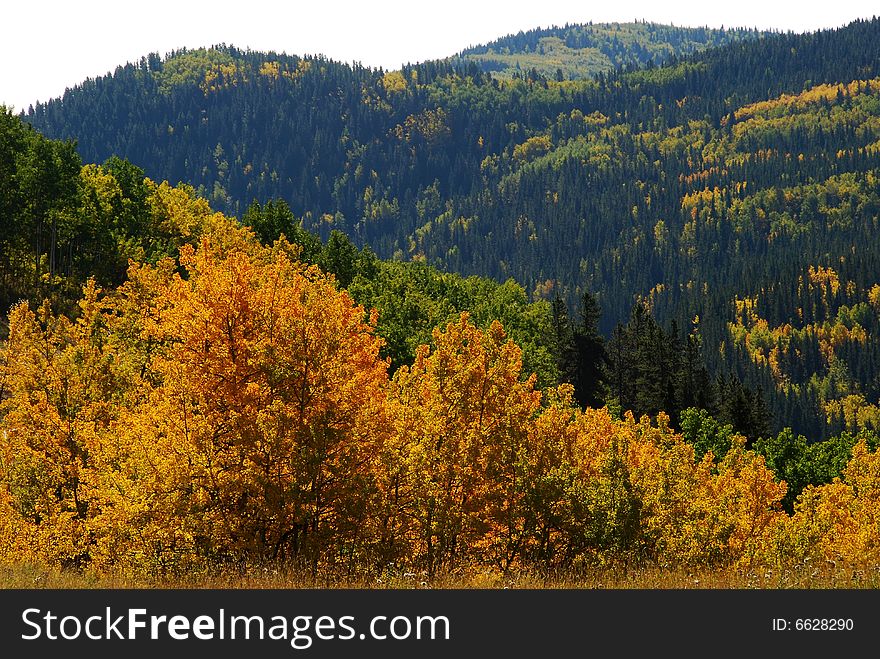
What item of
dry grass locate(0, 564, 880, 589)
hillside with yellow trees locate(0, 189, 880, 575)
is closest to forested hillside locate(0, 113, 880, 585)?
hillside with yellow trees locate(0, 189, 880, 575)

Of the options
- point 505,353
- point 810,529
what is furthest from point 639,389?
point 505,353

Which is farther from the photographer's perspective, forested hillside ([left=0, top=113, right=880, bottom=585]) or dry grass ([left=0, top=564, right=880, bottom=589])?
forested hillside ([left=0, top=113, right=880, bottom=585])

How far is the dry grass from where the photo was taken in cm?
2120

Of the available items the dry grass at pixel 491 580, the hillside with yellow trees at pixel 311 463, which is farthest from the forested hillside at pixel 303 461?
the dry grass at pixel 491 580

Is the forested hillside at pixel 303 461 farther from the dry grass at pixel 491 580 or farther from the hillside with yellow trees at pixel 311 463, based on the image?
the dry grass at pixel 491 580

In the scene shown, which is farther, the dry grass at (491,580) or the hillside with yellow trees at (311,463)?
the hillside with yellow trees at (311,463)

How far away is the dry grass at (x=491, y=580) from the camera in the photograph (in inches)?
835

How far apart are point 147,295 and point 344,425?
→ 23866 millimetres

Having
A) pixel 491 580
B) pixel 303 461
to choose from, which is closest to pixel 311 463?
pixel 303 461

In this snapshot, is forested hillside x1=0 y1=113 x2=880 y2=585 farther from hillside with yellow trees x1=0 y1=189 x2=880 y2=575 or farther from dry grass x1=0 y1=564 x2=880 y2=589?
dry grass x1=0 y1=564 x2=880 y2=589

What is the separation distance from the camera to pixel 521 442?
1094 inches

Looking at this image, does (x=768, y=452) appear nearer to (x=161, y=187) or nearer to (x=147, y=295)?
(x=161, y=187)

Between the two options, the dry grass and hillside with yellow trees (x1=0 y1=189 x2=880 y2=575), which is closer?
the dry grass

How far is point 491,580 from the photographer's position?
22000 mm
